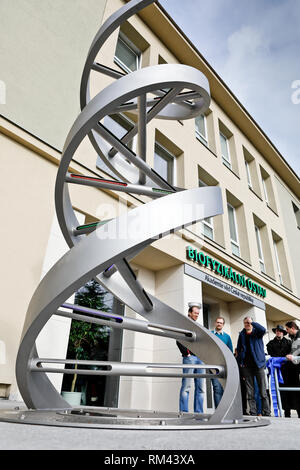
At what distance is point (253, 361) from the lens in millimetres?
5395

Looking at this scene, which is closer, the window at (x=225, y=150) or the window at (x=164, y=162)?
the window at (x=164, y=162)

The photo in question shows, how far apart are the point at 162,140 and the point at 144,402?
24.4 ft

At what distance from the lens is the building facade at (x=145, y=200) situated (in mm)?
5684

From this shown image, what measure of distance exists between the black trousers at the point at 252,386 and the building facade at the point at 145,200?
2.46 metres

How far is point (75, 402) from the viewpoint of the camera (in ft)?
19.7

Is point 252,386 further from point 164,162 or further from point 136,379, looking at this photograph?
point 164,162

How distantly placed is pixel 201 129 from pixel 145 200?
6168 millimetres

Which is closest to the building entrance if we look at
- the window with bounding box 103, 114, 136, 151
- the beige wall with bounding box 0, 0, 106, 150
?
the beige wall with bounding box 0, 0, 106, 150

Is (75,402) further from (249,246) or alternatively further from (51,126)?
(249,246)

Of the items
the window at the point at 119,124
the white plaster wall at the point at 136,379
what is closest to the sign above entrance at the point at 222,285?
the white plaster wall at the point at 136,379

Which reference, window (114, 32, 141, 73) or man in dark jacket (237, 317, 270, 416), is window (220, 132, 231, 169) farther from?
man in dark jacket (237, 317, 270, 416)

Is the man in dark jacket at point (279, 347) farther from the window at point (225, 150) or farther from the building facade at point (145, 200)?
the window at point (225, 150)

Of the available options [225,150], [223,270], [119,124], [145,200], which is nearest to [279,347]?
[223,270]

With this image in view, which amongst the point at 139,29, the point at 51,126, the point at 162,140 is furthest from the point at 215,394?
the point at 139,29
